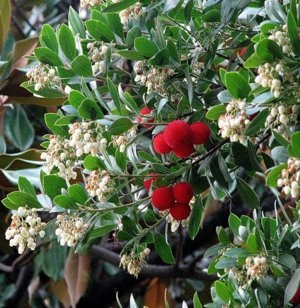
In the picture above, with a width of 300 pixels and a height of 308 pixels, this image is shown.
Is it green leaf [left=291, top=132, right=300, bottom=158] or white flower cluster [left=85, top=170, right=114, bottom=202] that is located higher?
green leaf [left=291, top=132, right=300, bottom=158]

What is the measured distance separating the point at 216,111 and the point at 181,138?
5 cm

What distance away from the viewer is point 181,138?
991 millimetres

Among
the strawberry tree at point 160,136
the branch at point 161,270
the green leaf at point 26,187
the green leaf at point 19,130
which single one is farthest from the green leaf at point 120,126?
the green leaf at point 19,130

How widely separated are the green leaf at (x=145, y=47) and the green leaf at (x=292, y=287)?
322mm

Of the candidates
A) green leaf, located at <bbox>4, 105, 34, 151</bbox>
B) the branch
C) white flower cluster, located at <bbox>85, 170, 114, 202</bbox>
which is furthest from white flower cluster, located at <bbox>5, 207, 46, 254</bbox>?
green leaf, located at <bbox>4, 105, 34, 151</bbox>

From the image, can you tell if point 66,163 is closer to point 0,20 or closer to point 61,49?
point 61,49

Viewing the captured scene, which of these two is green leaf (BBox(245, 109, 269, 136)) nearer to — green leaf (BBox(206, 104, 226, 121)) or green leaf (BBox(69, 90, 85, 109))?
green leaf (BBox(206, 104, 226, 121))

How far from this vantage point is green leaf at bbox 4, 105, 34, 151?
2.15m

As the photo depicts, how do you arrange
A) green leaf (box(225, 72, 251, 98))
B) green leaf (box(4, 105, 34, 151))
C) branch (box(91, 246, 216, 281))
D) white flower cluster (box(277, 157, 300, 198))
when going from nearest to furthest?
white flower cluster (box(277, 157, 300, 198)) < green leaf (box(225, 72, 251, 98)) < branch (box(91, 246, 216, 281)) < green leaf (box(4, 105, 34, 151))

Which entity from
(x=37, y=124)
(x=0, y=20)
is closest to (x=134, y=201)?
(x=0, y=20)

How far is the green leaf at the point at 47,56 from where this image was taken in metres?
1.11

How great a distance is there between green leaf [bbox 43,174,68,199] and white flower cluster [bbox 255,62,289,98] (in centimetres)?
36

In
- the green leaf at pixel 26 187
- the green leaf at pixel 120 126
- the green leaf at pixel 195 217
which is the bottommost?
the green leaf at pixel 195 217

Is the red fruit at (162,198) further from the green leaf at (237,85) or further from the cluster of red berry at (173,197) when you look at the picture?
the green leaf at (237,85)
